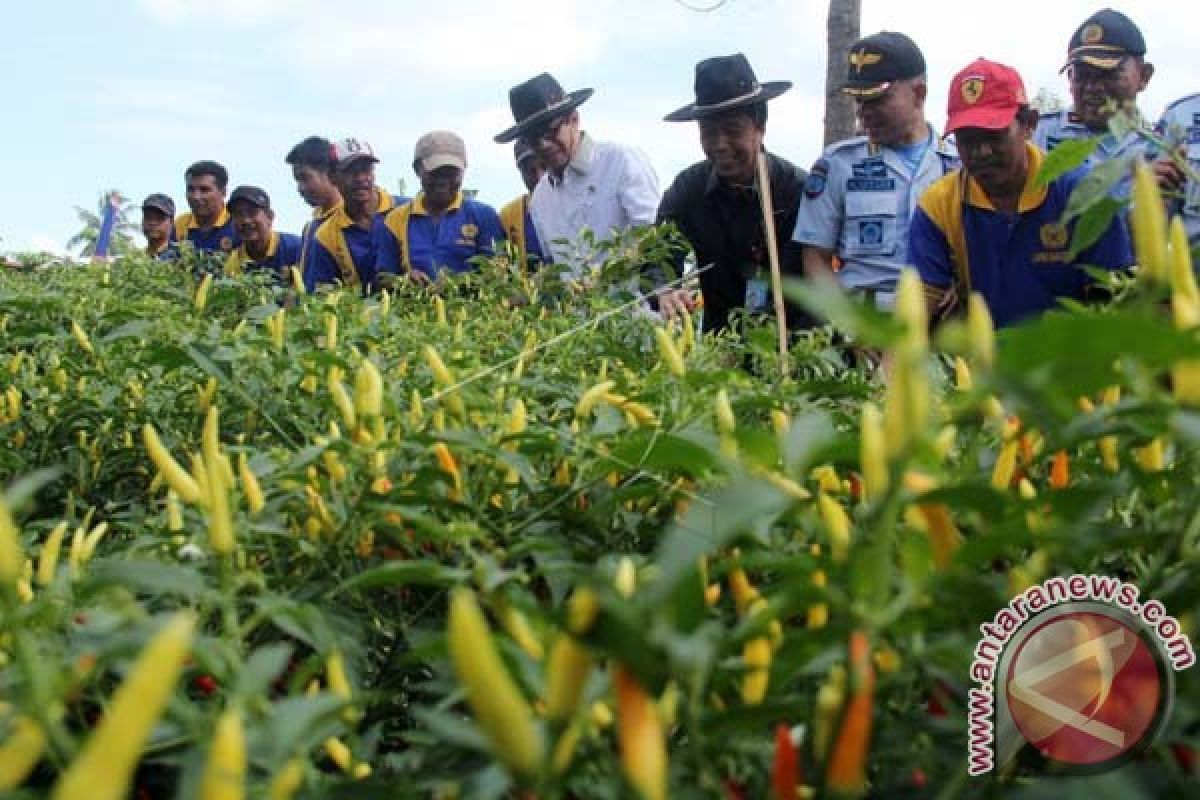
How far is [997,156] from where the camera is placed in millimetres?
2598

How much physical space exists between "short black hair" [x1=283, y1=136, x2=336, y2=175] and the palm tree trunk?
2.35 metres

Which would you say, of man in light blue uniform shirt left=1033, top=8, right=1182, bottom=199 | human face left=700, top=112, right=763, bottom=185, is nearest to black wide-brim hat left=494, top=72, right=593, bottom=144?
human face left=700, top=112, right=763, bottom=185

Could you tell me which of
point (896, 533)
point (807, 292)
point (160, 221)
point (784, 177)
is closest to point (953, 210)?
point (784, 177)

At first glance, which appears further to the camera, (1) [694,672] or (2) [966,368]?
(2) [966,368]

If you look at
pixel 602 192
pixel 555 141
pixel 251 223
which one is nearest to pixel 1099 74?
pixel 602 192

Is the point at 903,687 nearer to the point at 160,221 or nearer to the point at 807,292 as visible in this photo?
the point at 807,292

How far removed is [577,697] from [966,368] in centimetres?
72

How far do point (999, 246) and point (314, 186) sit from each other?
3.83 meters

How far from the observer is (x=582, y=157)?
13.2 feet

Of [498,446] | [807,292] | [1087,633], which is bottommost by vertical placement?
[1087,633]

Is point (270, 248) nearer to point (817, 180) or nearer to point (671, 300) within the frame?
point (817, 180)

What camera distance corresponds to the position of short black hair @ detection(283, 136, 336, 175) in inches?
228

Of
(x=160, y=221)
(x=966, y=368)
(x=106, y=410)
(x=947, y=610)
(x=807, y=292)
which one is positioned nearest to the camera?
(x=807, y=292)

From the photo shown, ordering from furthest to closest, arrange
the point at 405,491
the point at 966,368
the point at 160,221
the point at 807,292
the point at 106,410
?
the point at 160,221
the point at 106,410
the point at 966,368
the point at 405,491
the point at 807,292
